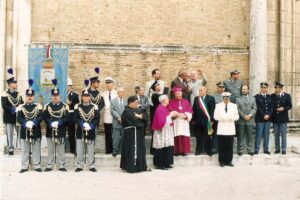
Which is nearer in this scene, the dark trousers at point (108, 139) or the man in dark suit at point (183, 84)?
the dark trousers at point (108, 139)

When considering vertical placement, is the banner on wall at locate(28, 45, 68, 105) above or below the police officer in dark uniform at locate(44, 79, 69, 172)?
above

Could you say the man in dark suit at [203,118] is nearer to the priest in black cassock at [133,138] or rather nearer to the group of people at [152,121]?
the group of people at [152,121]

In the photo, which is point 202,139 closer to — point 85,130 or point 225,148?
point 225,148

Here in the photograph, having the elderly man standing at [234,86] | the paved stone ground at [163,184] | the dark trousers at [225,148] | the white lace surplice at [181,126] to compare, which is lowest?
the paved stone ground at [163,184]

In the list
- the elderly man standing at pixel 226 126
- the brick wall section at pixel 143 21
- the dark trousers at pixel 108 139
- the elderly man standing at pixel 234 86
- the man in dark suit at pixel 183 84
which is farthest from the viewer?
the brick wall section at pixel 143 21


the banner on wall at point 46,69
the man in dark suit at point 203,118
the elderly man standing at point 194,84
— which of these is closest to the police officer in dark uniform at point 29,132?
the banner on wall at point 46,69

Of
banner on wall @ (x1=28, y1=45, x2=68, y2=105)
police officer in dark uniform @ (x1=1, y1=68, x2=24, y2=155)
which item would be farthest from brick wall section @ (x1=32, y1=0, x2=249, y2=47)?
police officer in dark uniform @ (x1=1, y1=68, x2=24, y2=155)

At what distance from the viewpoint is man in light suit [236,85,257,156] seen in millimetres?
12008

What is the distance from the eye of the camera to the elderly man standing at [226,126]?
11570 millimetres

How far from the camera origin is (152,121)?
1188 centimetres

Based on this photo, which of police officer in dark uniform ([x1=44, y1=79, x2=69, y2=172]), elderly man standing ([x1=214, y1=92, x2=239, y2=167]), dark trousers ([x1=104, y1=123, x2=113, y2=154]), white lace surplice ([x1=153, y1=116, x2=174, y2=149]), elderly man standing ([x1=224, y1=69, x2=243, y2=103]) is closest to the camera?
police officer in dark uniform ([x1=44, y1=79, x2=69, y2=172])

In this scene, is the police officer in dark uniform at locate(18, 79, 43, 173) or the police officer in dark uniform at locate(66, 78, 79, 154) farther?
the police officer in dark uniform at locate(66, 78, 79, 154)

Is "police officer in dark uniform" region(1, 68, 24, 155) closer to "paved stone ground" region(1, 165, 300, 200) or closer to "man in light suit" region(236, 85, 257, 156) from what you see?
"paved stone ground" region(1, 165, 300, 200)

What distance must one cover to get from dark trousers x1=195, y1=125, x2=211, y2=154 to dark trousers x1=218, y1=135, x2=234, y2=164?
44 centimetres
